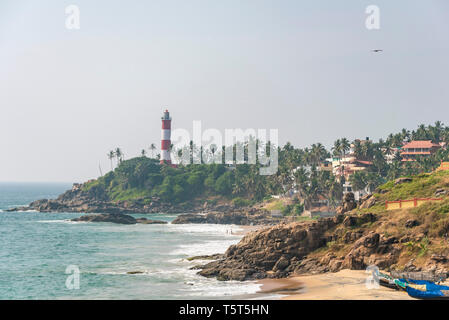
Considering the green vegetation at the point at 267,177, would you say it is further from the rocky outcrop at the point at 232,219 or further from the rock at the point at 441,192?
the rock at the point at 441,192

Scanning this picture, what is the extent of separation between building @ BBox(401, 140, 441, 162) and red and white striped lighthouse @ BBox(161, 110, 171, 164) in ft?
206

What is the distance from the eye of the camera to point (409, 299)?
3106cm

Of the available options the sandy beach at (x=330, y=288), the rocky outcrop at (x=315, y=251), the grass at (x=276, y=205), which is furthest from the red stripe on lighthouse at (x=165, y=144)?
the sandy beach at (x=330, y=288)

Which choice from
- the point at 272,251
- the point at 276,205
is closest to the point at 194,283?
the point at 272,251

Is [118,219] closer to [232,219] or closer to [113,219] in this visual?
[113,219]

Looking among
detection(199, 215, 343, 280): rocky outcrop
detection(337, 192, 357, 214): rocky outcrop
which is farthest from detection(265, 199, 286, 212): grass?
detection(199, 215, 343, 280): rocky outcrop

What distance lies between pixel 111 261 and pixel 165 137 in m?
93.4

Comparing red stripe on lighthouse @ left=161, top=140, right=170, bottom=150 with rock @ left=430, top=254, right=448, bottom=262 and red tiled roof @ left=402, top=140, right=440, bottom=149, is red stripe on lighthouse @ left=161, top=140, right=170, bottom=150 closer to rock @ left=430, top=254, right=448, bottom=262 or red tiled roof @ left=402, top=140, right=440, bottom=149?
red tiled roof @ left=402, top=140, right=440, bottom=149

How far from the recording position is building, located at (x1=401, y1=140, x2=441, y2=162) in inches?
4702

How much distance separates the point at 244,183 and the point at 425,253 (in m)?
94.9

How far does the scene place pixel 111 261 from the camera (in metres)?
53.8

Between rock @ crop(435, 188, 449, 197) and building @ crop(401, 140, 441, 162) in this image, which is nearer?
rock @ crop(435, 188, 449, 197)
